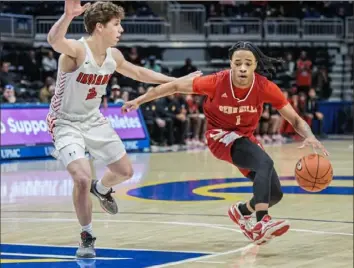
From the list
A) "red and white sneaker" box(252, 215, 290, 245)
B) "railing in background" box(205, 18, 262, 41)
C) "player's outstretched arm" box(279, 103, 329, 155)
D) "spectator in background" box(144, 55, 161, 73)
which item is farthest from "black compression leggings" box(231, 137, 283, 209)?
"railing in background" box(205, 18, 262, 41)

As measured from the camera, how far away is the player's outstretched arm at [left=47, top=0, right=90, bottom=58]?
7.25 m

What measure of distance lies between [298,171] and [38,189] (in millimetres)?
7032

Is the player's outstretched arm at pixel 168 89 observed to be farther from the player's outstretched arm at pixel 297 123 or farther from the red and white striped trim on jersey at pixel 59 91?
the player's outstretched arm at pixel 297 123

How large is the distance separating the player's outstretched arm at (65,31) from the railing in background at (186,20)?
832 inches

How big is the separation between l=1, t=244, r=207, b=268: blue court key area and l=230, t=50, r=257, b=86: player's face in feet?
5.54

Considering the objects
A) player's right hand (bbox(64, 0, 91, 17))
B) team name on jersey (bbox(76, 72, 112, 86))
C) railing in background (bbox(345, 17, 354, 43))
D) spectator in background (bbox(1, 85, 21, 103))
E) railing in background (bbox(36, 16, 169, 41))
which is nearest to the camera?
player's right hand (bbox(64, 0, 91, 17))

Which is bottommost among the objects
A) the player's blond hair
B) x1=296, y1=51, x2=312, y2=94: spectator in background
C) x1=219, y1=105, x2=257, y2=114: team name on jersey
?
x1=296, y1=51, x2=312, y2=94: spectator in background

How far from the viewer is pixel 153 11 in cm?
2912

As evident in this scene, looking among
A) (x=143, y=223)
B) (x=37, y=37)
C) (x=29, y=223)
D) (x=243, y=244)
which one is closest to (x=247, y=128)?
(x=243, y=244)

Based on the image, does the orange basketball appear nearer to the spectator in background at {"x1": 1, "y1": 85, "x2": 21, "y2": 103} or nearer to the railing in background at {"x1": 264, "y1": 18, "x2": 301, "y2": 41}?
the spectator in background at {"x1": 1, "y1": 85, "x2": 21, "y2": 103}

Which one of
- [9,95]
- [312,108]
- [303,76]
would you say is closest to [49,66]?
[9,95]

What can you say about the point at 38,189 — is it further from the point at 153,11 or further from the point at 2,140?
the point at 153,11

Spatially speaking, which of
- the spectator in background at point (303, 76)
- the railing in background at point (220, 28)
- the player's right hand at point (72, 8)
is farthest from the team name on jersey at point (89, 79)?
the spectator in background at point (303, 76)

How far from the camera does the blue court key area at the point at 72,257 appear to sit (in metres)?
8.04
